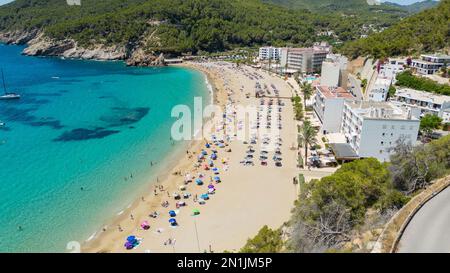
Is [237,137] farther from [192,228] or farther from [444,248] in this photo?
[444,248]

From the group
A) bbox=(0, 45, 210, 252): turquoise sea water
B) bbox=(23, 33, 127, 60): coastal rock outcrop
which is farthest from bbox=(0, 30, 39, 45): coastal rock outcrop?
bbox=(0, 45, 210, 252): turquoise sea water

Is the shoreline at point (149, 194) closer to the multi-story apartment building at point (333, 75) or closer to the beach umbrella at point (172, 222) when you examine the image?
the beach umbrella at point (172, 222)

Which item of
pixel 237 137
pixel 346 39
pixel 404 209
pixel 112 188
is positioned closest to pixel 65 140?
pixel 112 188

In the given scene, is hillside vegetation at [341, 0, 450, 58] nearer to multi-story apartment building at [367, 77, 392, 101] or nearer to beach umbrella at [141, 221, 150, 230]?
multi-story apartment building at [367, 77, 392, 101]

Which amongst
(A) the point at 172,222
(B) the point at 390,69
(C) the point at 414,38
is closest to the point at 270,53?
(C) the point at 414,38

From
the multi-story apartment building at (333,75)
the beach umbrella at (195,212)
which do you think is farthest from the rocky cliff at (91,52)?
the beach umbrella at (195,212)
